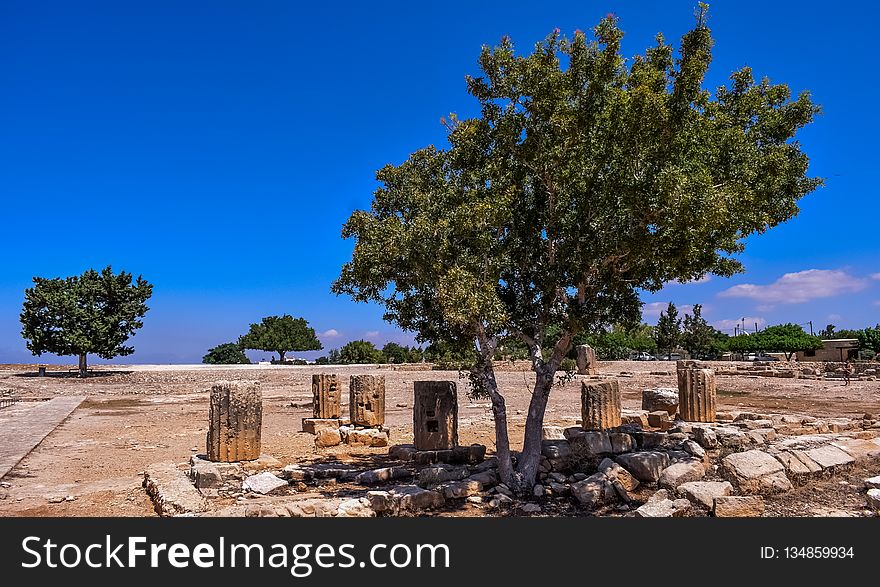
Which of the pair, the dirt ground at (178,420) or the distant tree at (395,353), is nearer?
the dirt ground at (178,420)

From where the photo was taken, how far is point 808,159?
12.0 m

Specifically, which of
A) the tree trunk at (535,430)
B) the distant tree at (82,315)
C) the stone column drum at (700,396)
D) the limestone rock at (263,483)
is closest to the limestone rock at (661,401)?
the stone column drum at (700,396)

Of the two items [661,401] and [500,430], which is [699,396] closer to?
[661,401]

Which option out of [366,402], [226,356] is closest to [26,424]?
[366,402]

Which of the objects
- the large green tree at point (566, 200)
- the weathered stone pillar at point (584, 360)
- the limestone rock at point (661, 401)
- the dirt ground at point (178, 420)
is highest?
the large green tree at point (566, 200)

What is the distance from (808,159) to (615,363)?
45.6 meters

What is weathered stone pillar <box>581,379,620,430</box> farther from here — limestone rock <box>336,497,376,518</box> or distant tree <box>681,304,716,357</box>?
distant tree <box>681,304,716,357</box>

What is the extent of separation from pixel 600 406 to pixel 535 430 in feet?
18.4

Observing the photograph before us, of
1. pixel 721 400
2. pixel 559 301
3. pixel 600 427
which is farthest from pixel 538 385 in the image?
pixel 721 400

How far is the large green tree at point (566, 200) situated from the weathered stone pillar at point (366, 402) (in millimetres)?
7101

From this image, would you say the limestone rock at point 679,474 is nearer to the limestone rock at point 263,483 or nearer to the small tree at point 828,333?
the limestone rock at point 263,483

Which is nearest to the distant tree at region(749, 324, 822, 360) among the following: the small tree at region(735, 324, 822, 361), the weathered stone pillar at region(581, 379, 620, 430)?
the small tree at region(735, 324, 822, 361)

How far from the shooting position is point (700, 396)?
18.0 m

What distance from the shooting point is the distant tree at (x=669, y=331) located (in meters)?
75.2
